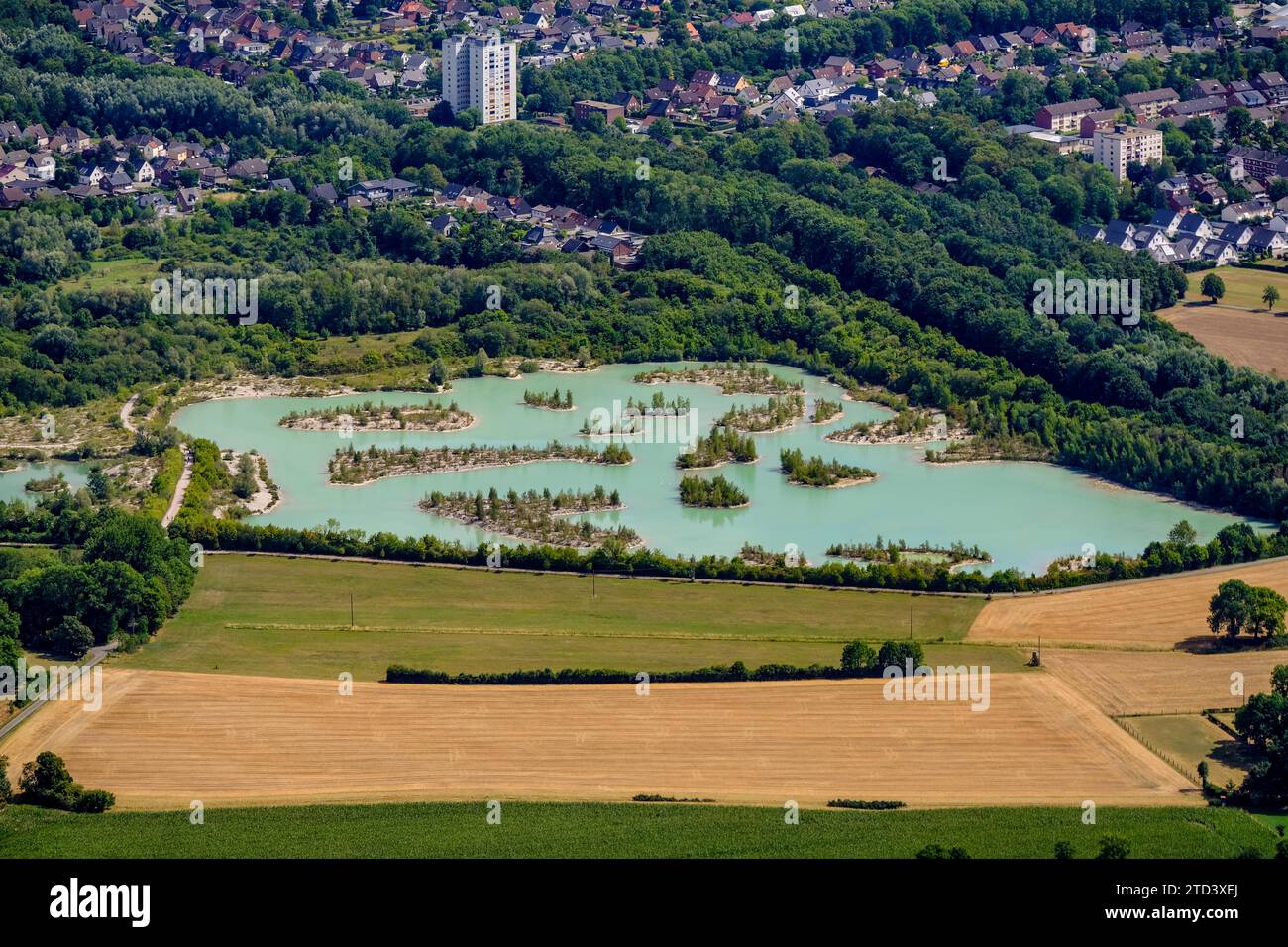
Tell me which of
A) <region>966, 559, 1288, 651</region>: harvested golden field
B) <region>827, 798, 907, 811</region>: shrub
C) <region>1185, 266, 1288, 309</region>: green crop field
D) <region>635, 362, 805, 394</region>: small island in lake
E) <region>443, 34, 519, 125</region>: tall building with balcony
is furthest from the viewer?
<region>443, 34, 519, 125</region>: tall building with balcony

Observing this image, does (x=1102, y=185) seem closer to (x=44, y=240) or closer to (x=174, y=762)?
(x=44, y=240)

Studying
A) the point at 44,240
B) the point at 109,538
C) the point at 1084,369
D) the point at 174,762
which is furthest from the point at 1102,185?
the point at 174,762

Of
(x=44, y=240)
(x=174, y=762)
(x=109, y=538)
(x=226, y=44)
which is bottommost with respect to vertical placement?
(x=174, y=762)

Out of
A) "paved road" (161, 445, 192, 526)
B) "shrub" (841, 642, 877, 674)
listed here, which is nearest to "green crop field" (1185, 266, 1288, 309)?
"shrub" (841, 642, 877, 674)

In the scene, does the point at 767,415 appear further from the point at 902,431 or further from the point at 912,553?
the point at 912,553

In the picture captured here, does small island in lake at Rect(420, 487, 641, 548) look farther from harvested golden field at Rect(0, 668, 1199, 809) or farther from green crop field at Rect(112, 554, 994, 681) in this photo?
harvested golden field at Rect(0, 668, 1199, 809)
